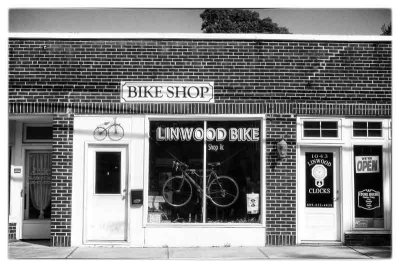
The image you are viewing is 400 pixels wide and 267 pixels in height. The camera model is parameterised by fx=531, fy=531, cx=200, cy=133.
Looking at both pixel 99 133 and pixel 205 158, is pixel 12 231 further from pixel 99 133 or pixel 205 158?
pixel 205 158

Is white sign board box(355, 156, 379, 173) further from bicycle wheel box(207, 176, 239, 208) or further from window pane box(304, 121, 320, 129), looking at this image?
bicycle wheel box(207, 176, 239, 208)

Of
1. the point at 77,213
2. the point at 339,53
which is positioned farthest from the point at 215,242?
the point at 339,53

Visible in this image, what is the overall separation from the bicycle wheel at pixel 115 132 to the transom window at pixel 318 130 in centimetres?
391

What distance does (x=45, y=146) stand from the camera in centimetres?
1212

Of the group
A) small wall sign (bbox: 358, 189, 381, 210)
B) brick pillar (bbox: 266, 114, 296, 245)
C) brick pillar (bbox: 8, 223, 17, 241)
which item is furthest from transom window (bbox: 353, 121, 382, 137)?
brick pillar (bbox: 8, 223, 17, 241)

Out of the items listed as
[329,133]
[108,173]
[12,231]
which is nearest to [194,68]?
[108,173]

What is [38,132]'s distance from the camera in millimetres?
12234

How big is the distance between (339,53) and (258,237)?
430 centimetres

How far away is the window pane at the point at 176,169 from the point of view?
11.3 metres

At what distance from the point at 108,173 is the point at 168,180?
1276mm

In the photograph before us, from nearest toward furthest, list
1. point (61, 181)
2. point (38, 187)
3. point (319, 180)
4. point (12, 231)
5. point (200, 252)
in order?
point (200, 252)
point (61, 181)
point (319, 180)
point (12, 231)
point (38, 187)

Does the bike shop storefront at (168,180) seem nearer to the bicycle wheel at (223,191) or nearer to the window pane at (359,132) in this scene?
the bicycle wheel at (223,191)

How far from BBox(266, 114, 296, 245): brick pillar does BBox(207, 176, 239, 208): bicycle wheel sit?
72 centimetres

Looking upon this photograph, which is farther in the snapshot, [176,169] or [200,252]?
[176,169]
